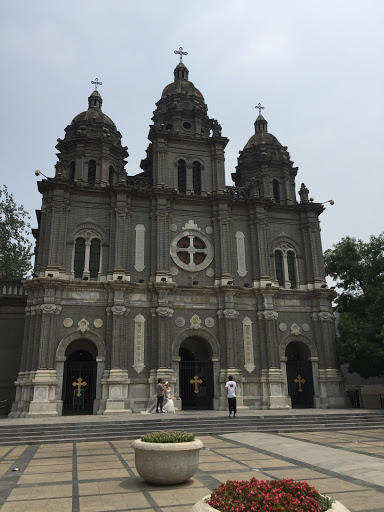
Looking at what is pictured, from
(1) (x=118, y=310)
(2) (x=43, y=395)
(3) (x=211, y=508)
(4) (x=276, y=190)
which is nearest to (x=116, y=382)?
(2) (x=43, y=395)

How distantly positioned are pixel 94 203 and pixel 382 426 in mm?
20920

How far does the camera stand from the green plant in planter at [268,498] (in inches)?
197

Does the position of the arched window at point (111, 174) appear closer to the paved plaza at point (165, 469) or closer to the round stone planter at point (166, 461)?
the paved plaza at point (165, 469)

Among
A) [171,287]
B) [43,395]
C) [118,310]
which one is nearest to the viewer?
[43,395]

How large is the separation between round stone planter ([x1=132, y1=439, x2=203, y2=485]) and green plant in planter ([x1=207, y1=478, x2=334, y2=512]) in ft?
11.1

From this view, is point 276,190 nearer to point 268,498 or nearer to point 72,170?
point 72,170

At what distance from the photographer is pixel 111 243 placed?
91.2 ft

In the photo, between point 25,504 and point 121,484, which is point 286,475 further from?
point 25,504

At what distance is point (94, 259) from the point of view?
27703mm

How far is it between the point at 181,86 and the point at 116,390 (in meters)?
24.6

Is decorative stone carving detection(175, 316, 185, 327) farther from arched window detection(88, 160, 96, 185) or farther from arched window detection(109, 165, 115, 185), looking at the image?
arched window detection(88, 160, 96, 185)

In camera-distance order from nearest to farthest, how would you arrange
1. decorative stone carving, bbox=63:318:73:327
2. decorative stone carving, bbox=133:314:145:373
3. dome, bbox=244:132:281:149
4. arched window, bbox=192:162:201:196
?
decorative stone carving, bbox=63:318:73:327 < decorative stone carving, bbox=133:314:145:373 < arched window, bbox=192:162:201:196 < dome, bbox=244:132:281:149

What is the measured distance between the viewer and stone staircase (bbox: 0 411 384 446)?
56.0ft

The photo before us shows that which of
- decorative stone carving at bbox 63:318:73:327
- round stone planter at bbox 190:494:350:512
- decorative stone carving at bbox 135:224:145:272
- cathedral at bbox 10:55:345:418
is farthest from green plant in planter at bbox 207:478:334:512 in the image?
decorative stone carving at bbox 135:224:145:272
